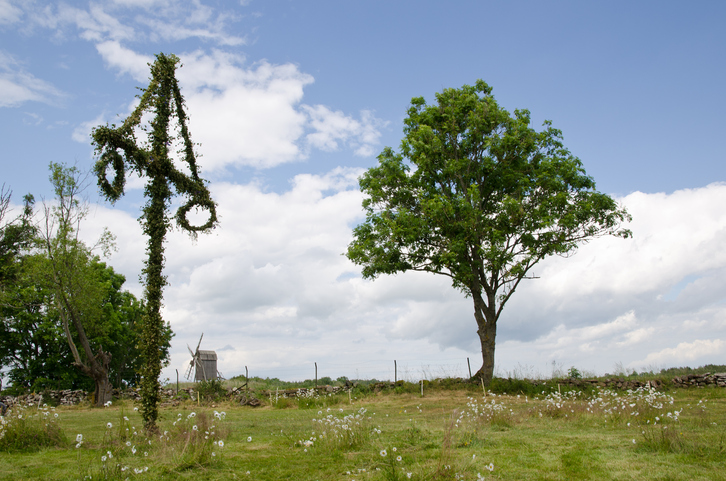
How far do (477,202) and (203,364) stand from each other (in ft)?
86.8

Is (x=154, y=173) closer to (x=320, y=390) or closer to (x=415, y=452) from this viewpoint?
(x=415, y=452)

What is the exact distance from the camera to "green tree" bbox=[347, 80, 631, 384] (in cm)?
2133

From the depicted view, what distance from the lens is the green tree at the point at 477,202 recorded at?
21328 mm

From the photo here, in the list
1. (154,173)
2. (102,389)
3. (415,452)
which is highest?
(154,173)

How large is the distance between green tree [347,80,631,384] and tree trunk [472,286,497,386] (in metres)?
0.05

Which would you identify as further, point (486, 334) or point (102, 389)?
point (102, 389)

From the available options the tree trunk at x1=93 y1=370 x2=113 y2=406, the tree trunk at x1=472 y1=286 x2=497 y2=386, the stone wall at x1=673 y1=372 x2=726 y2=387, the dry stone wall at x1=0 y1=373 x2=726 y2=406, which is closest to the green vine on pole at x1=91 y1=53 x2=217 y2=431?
the dry stone wall at x1=0 y1=373 x2=726 y2=406

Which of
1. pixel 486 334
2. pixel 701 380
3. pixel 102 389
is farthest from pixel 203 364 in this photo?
pixel 701 380

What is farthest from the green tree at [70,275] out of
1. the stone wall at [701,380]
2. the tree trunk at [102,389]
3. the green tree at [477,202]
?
the stone wall at [701,380]

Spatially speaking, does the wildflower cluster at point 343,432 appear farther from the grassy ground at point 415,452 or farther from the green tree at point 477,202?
the green tree at point 477,202

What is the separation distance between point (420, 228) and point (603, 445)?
13.9 metres

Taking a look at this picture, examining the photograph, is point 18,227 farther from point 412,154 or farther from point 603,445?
point 603,445

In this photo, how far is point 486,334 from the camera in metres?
22.5

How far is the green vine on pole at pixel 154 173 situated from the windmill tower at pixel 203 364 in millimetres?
26486
